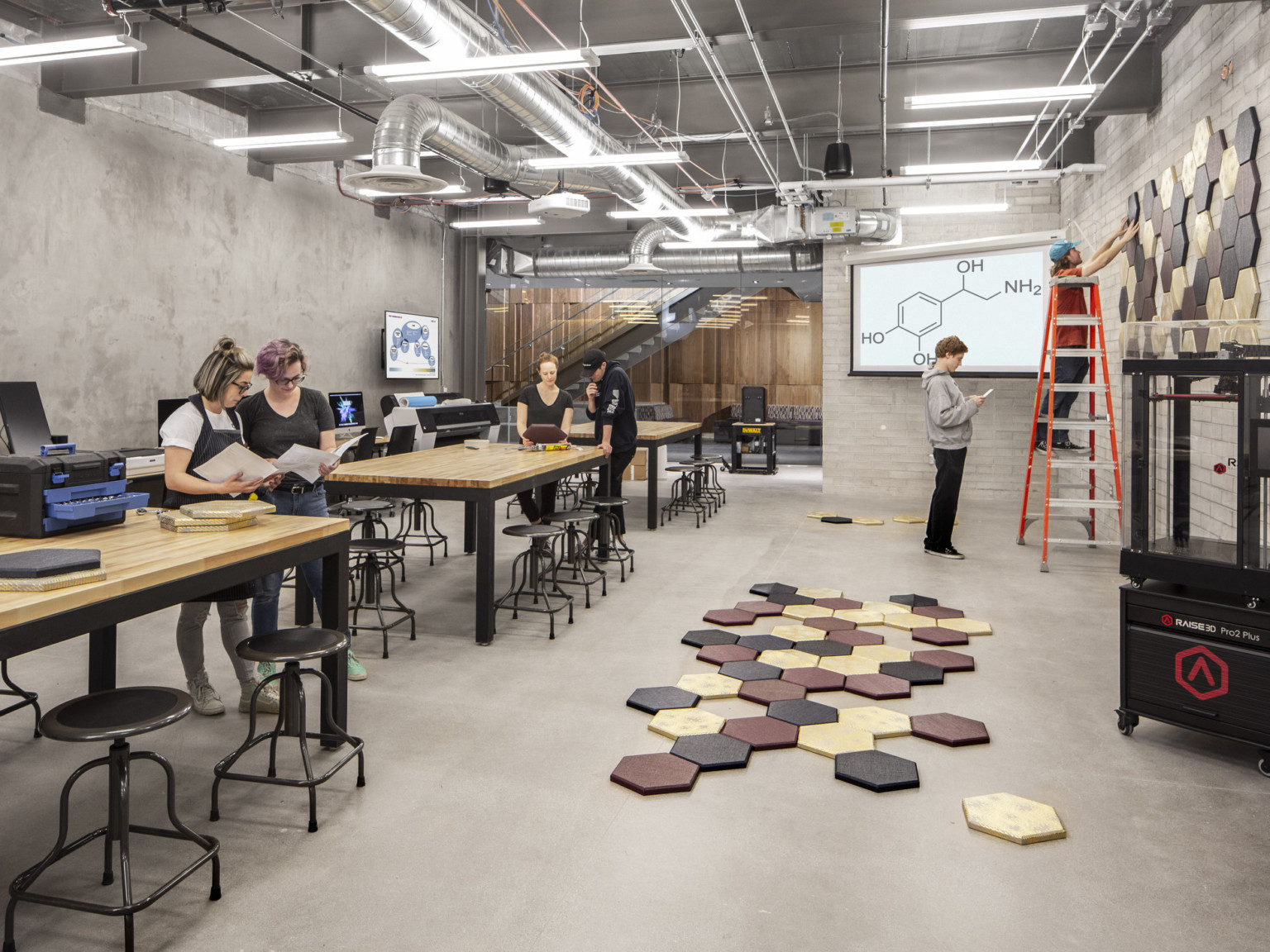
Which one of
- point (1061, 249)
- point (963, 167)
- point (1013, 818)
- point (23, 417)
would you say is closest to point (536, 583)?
point (1013, 818)

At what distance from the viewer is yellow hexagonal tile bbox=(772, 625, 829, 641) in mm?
4379

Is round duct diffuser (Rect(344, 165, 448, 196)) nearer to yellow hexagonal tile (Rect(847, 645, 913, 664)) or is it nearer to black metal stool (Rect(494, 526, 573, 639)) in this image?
black metal stool (Rect(494, 526, 573, 639))

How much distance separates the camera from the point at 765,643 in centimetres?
430

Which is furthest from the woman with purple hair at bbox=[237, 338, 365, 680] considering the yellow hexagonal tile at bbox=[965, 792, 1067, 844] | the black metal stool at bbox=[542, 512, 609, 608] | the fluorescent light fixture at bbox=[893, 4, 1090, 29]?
the fluorescent light fixture at bbox=[893, 4, 1090, 29]

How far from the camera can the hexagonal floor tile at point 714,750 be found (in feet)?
9.63

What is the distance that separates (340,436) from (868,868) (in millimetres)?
6267

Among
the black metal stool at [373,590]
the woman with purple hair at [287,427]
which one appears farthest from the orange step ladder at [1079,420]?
the woman with purple hair at [287,427]

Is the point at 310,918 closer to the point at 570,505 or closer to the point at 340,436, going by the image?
the point at 340,436

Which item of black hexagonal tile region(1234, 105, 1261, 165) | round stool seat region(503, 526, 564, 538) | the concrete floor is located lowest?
the concrete floor

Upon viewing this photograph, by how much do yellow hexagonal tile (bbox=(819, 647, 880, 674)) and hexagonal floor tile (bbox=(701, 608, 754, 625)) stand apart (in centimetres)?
67

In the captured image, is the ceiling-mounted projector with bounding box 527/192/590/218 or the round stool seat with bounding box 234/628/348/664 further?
the ceiling-mounted projector with bounding box 527/192/590/218

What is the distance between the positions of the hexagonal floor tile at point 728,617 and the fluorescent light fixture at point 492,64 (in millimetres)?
2859

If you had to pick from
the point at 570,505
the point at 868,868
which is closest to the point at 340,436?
the point at 570,505

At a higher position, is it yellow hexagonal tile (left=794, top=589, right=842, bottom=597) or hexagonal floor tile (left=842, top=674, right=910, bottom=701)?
yellow hexagonal tile (left=794, top=589, right=842, bottom=597)
